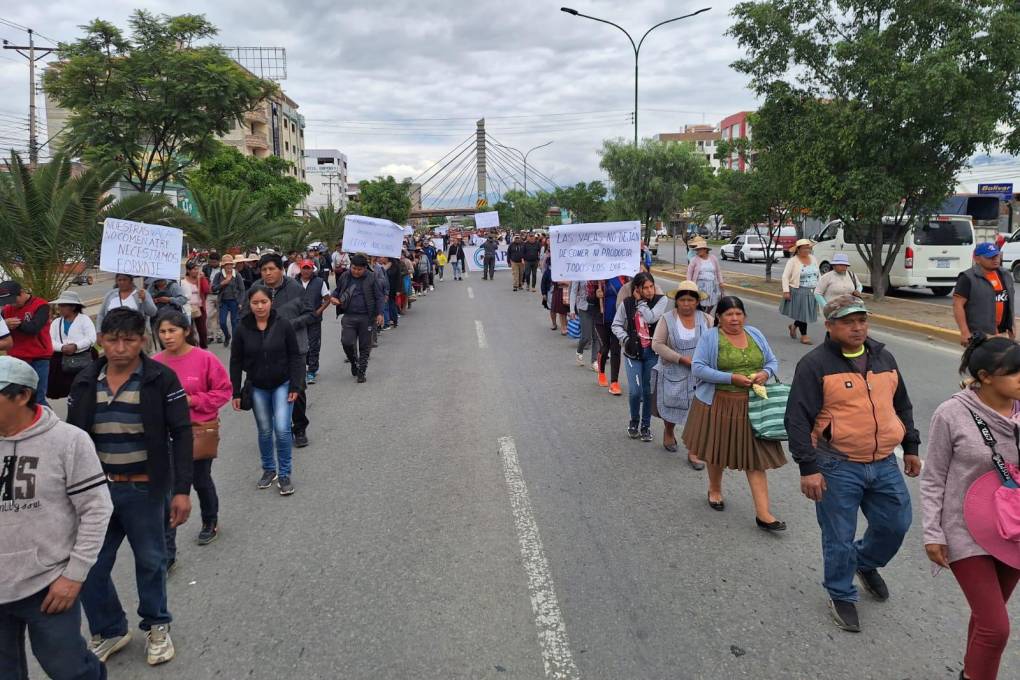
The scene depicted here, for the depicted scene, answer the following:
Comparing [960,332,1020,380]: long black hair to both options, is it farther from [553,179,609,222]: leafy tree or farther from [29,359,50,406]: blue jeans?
[553,179,609,222]: leafy tree

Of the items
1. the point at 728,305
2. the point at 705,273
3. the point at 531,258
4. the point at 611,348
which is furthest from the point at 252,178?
the point at 728,305

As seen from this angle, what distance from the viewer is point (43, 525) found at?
8.04 feet

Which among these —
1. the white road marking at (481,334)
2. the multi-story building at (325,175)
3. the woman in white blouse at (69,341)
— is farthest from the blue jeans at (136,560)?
the multi-story building at (325,175)

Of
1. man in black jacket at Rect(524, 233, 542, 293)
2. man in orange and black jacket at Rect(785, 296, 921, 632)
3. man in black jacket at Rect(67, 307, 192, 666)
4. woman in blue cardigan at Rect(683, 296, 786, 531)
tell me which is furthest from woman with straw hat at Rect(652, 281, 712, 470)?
man in black jacket at Rect(524, 233, 542, 293)

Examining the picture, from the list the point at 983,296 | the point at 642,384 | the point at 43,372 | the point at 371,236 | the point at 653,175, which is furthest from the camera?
the point at 653,175

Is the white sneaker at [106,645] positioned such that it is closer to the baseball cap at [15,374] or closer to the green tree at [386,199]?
the baseball cap at [15,374]

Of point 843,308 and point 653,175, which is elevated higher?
point 653,175

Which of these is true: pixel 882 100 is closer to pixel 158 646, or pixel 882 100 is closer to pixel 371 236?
pixel 371 236

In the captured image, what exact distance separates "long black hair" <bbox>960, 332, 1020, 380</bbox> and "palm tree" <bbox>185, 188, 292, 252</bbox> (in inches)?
692

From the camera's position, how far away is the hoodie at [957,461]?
2.66 m

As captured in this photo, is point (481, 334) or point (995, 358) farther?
point (481, 334)

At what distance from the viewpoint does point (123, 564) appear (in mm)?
4250

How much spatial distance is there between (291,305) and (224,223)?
1240 centimetres

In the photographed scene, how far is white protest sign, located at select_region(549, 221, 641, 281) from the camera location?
8312 mm
